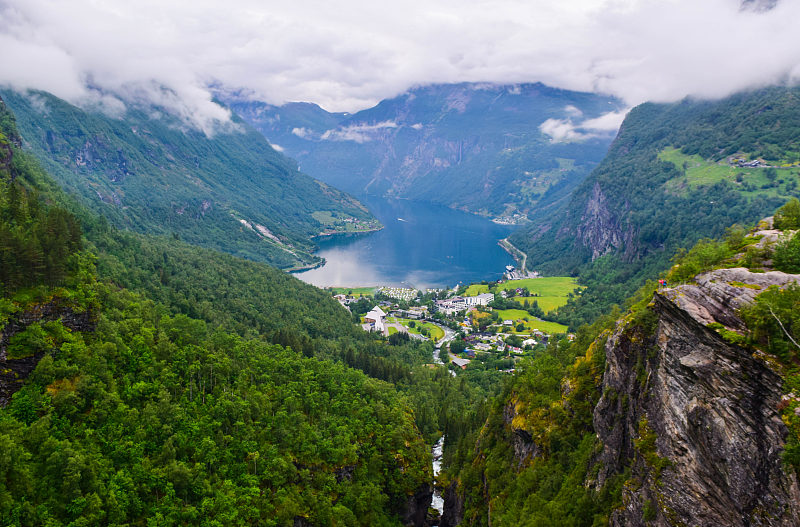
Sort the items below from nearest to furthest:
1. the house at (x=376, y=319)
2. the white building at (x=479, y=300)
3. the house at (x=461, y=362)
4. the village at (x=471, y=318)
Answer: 1. the house at (x=461, y=362)
2. the village at (x=471, y=318)
3. the house at (x=376, y=319)
4. the white building at (x=479, y=300)

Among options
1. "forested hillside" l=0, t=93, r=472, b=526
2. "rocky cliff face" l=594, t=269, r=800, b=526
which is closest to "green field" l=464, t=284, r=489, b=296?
"forested hillside" l=0, t=93, r=472, b=526

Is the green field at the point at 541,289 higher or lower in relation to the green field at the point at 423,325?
higher

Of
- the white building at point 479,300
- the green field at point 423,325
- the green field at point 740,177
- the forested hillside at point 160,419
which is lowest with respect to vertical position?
the forested hillside at point 160,419

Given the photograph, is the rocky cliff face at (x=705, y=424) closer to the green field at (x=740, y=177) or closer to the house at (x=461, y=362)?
the house at (x=461, y=362)

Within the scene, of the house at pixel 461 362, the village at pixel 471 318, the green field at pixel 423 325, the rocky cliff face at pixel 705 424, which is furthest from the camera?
the green field at pixel 423 325

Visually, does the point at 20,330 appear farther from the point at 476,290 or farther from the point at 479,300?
the point at 476,290

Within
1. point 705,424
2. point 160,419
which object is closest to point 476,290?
point 160,419

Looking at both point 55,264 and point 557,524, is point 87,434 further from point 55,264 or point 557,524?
point 557,524

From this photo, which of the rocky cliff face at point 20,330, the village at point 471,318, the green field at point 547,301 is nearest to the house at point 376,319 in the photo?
Answer: the village at point 471,318
